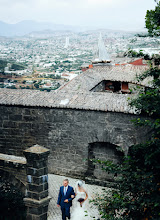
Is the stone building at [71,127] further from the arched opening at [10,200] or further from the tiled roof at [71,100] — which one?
the arched opening at [10,200]

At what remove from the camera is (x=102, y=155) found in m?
10.4

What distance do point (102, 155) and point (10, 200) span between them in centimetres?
389

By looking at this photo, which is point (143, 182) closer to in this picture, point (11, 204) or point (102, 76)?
point (11, 204)

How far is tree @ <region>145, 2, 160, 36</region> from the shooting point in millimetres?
6591

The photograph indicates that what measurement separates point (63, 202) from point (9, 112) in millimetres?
5005

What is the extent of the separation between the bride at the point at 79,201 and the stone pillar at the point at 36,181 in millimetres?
1051

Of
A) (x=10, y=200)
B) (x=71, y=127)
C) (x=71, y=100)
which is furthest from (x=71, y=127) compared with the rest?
(x=10, y=200)

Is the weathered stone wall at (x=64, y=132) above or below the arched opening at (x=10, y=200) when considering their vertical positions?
above

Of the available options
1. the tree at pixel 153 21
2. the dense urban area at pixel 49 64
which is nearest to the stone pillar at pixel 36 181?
the dense urban area at pixel 49 64

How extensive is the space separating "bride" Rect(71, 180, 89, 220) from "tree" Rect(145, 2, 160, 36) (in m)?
4.83

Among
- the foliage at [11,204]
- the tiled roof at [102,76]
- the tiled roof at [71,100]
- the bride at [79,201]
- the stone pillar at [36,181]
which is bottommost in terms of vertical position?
the foliage at [11,204]

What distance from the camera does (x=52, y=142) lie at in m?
10.7

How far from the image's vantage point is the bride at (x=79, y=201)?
7.80m

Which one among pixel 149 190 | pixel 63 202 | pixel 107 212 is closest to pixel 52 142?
pixel 63 202
